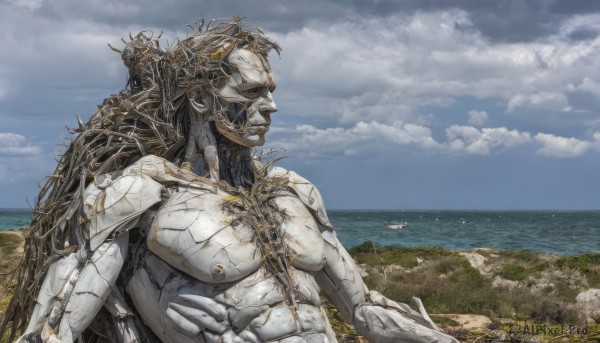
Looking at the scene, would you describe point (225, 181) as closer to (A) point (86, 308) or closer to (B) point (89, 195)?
(B) point (89, 195)

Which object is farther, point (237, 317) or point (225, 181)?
point (225, 181)

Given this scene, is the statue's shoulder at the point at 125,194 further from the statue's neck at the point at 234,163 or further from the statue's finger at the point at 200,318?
the statue's finger at the point at 200,318

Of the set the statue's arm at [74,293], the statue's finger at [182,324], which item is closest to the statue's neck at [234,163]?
the statue's arm at [74,293]

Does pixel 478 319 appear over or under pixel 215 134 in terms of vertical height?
under

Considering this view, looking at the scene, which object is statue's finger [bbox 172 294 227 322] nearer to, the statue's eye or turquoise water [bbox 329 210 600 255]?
the statue's eye

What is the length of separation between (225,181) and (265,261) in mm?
527

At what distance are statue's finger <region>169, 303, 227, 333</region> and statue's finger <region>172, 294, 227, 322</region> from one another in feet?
0.05

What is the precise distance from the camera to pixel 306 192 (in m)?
4.30

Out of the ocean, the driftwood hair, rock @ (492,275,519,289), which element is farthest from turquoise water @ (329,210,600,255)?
the driftwood hair

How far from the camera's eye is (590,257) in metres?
19.9

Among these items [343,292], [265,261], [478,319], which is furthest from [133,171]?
[478,319]

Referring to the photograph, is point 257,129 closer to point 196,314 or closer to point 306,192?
point 306,192

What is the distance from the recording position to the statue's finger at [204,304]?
3.67 metres

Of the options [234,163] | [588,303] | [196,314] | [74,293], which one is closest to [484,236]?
[588,303]
